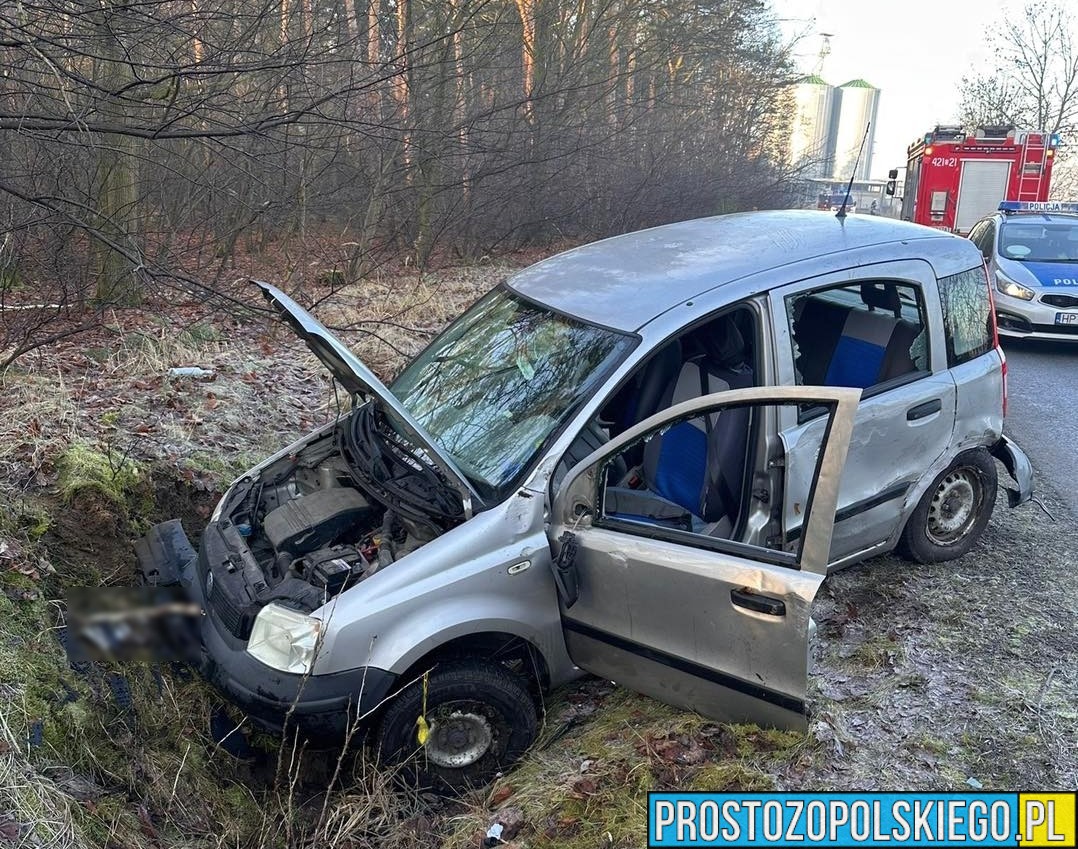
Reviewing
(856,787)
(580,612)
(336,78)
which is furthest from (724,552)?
(336,78)

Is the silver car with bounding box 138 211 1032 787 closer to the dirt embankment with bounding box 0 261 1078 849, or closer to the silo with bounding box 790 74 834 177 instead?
the dirt embankment with bounding box 0 261 1078 849

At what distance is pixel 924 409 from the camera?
409cm

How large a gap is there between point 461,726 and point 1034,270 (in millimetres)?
10128

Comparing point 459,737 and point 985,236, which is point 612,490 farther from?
point 985,236

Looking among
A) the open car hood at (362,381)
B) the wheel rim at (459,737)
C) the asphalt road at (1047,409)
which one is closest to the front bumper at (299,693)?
the wheel rim at (459,737)

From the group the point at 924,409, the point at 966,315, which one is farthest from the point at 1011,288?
the point at 924,409

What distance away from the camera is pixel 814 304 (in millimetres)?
4637

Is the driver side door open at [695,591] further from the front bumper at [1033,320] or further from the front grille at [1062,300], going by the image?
the front grille at [1062,300]

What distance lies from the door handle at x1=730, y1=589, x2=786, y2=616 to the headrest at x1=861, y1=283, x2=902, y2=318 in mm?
2139

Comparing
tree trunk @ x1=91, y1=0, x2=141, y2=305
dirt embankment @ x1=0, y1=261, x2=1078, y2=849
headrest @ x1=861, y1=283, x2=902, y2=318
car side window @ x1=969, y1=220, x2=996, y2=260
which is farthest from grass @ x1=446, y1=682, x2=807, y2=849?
car side window @ x1=969, y1=220, x2=996, y2=260

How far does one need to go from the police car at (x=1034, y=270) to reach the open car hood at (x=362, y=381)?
919 cm

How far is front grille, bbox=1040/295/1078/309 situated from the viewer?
965 centimetres

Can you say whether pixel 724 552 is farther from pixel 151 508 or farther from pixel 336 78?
pixel 336 78

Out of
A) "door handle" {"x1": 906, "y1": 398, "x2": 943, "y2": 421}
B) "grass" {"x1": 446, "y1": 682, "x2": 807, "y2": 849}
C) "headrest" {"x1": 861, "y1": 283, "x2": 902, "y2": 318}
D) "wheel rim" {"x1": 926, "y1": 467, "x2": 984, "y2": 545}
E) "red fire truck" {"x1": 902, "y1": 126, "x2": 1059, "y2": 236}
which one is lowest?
"grass" {"x1": 446, "y1": 682, "x2": 807, "y2": 849}
